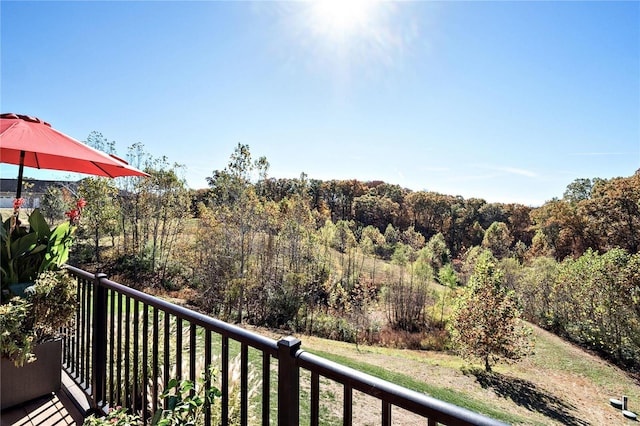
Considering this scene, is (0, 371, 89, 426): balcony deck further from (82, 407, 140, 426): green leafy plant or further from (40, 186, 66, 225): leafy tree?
(40, 186, 66, 225): leafy tree

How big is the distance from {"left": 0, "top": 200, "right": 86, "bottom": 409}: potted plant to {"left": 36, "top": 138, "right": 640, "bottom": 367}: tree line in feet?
31.1

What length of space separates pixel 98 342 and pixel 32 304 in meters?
0.42

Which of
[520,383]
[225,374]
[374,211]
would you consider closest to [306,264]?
[520,383]

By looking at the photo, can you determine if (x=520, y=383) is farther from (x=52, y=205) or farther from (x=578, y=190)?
(x=578, y=190)

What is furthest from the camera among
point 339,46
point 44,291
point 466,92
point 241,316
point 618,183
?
point 618,183

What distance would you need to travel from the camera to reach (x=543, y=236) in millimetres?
23031

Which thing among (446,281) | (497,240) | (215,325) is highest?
(215,325)

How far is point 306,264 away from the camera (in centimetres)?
1429

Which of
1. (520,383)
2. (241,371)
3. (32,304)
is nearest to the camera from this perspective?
(241,371)

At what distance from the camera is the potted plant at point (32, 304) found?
1757mm

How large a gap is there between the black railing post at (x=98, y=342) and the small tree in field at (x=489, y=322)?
33.3ft

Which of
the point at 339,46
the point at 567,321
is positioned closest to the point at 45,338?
the point at 339,46

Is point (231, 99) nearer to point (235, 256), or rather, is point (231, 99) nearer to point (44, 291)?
point (235, 256)

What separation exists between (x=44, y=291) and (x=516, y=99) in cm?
1127
